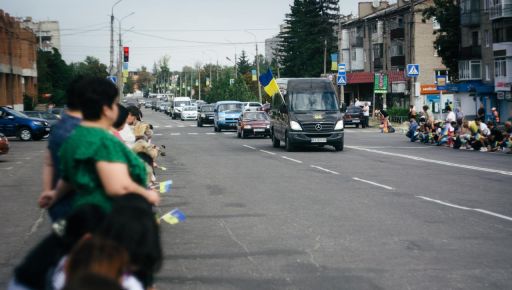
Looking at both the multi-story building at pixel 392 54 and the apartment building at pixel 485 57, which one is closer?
the apartment building at pixel 485 57

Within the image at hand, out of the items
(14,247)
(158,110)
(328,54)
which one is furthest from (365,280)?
(158,110)

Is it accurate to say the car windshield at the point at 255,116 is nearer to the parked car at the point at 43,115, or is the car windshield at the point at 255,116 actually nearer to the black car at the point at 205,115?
the parked car at the point at 43,115

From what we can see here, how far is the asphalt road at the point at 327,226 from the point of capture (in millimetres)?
7941

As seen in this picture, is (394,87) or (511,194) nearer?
(511,194)

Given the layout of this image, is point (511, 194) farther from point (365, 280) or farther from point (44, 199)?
point (44, 199)

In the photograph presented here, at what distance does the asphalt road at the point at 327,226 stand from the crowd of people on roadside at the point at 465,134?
24.5 ft

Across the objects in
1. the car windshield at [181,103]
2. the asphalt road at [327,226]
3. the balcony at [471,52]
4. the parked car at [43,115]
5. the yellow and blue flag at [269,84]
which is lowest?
the asphalt road at [327,226]

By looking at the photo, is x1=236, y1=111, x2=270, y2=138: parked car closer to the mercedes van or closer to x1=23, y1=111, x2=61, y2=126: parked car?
the mercedes van

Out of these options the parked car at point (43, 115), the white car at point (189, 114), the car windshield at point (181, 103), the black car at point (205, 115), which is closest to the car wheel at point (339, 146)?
the parked car at point (43, 115)

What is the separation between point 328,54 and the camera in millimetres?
99688

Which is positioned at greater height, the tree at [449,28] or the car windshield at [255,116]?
the tree at [449,28]

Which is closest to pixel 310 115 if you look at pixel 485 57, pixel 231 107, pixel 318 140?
pixel 318 140

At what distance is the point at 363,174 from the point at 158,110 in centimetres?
11471

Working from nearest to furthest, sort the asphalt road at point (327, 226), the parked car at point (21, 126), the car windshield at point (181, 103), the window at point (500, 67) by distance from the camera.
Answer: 1. the asphalt road at point (327, 226)
2. the parked car at point (21, 126)
3. the window at point (500, 67)
4. the car windshield at point (181, 103)
